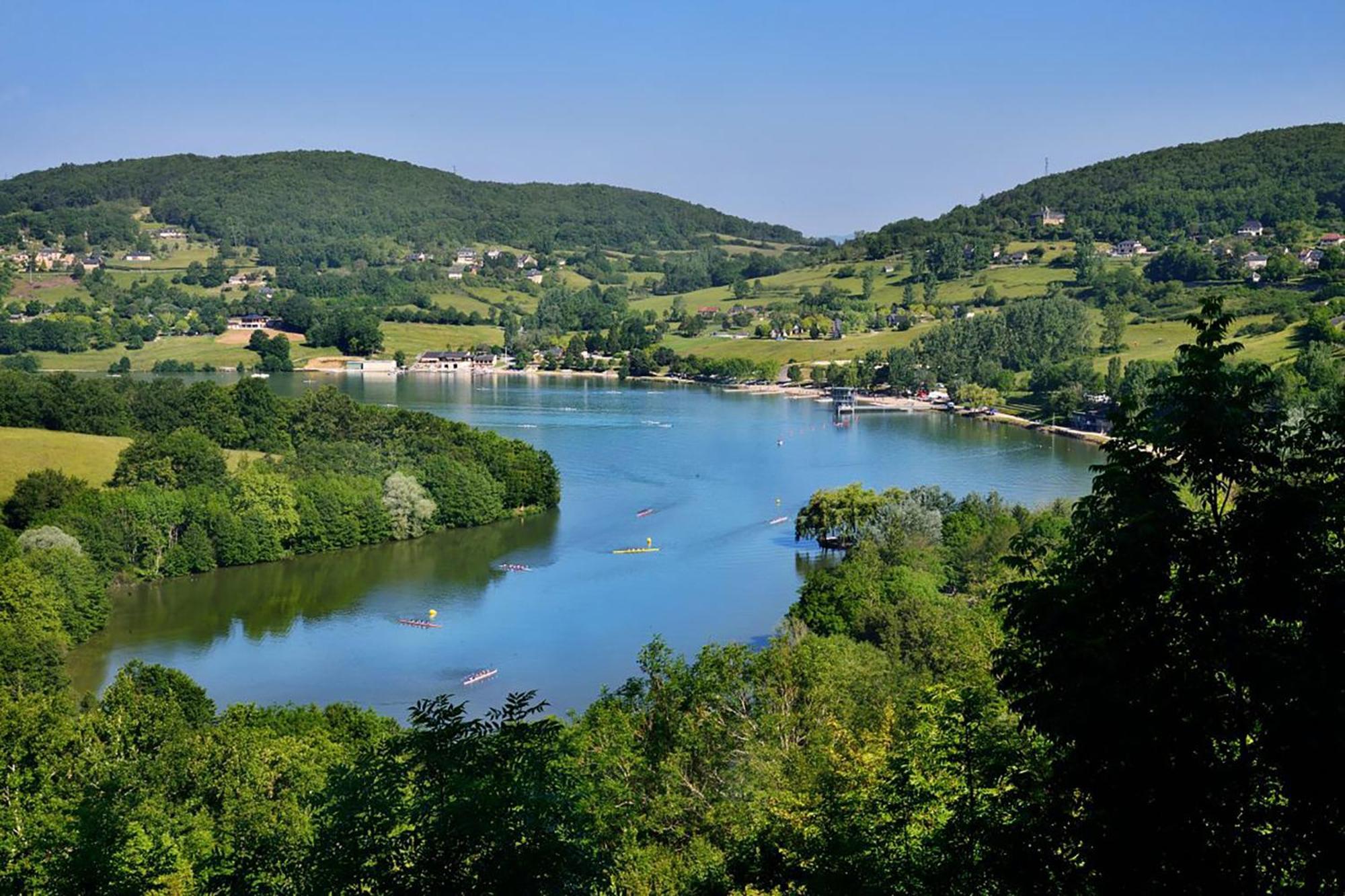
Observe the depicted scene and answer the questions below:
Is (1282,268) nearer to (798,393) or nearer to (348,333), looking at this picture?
(798,393)

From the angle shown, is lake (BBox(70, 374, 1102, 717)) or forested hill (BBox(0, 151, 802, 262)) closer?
lake (BBox(70, 374, 1102, 717))

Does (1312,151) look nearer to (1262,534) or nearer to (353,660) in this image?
(353,660)

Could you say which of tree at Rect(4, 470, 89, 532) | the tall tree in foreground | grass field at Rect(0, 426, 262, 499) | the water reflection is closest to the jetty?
the water reflection

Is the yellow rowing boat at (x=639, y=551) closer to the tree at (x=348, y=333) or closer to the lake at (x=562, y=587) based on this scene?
the lake at (x=562, y=587)

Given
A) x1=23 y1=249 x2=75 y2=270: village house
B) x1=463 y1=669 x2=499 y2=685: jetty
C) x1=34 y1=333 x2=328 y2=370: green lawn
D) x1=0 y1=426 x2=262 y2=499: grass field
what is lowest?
x1=463 y1=669 x2=499 y2=685: jetty

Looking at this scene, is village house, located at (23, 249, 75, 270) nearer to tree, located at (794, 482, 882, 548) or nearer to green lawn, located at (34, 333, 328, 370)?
green lawn, located at (34, 333, 328, 370)
